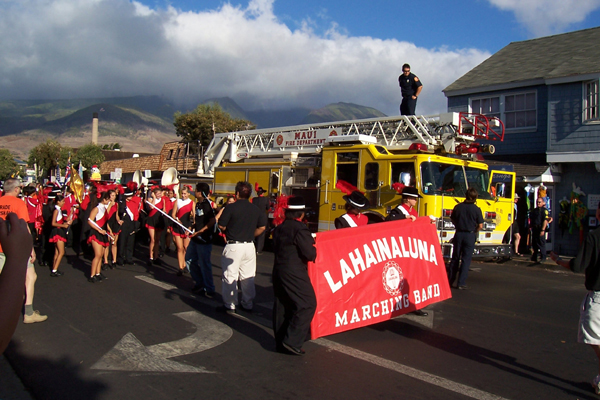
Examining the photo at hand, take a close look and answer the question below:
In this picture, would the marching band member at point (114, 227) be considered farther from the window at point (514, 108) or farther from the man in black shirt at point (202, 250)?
the window at point (514, 108)

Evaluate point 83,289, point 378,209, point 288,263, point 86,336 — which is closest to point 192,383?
point 288,263

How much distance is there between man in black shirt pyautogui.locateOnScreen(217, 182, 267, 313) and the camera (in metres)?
6.79

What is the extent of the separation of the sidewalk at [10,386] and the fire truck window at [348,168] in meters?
8.09

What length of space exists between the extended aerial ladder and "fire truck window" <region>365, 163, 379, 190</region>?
32.6 inches

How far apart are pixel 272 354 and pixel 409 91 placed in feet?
30.3

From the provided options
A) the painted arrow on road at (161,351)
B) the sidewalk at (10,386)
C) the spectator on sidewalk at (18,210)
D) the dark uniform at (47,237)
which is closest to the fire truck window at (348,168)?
the painted arrow on road at (161,351)

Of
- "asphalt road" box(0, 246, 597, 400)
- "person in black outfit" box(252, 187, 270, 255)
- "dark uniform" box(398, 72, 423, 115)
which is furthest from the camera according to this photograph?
"dark uniform" box(398, 72, 423, 115)

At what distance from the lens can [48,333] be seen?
19.6ft

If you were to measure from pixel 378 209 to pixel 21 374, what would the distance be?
25.0 ft

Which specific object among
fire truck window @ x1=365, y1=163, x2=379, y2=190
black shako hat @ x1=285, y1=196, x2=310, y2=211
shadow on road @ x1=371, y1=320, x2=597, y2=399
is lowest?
shadow on road @ x1=371, y1=320, x2=597, y2=399

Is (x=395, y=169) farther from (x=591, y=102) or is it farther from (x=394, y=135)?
(x=591, y=102)

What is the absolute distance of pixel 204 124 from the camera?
42688 mm

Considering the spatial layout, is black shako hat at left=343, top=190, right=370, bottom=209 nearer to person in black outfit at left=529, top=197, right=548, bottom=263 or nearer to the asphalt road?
the asphalt road

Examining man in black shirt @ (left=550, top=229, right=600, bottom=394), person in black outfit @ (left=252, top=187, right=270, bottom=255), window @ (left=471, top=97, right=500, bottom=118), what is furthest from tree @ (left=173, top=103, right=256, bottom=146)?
man in black shirt @ (left=550, top=229, right=600, bottom=394)
